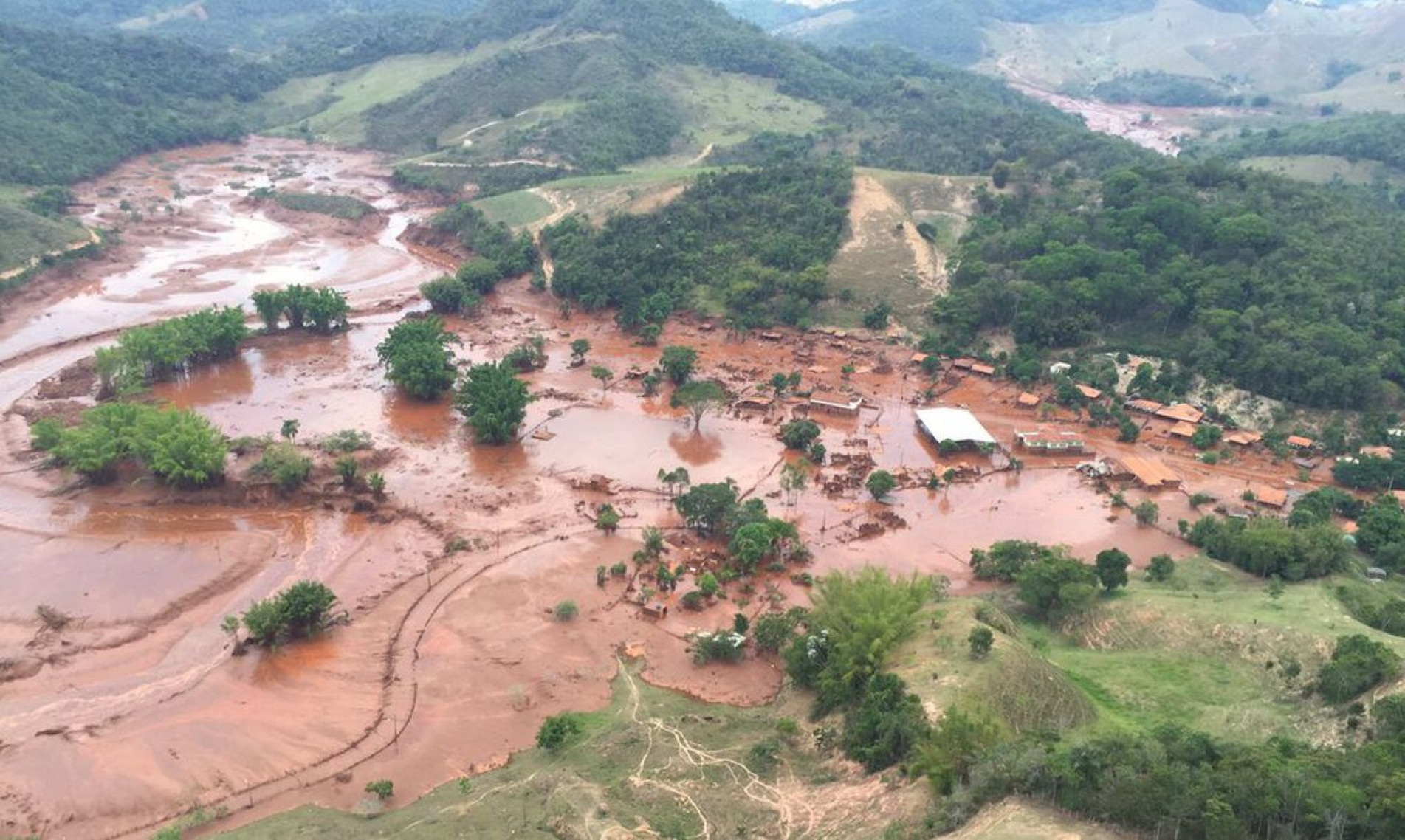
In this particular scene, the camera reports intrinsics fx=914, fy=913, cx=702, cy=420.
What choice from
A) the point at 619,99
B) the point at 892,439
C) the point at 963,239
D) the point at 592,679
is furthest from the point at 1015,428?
the point at 619,99

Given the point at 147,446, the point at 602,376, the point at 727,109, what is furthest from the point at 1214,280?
the point at 727,109

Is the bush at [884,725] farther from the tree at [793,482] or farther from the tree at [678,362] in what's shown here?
the tree at [678,362]

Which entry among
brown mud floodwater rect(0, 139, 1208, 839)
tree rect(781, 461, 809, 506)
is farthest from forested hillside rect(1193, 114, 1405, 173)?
tree rect(781, 461, 809, 506)

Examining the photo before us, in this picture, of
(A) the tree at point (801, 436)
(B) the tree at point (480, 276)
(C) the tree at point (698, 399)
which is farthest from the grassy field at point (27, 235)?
(A) the tree at point (801, 436)

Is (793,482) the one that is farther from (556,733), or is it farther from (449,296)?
(449,296)

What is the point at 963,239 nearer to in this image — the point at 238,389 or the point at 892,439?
the point at 892,439

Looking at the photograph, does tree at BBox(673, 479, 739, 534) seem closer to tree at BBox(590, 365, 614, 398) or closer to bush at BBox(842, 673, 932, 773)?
bush at BBox(842, 673, 932, 773)
